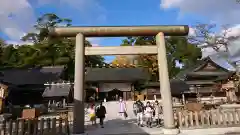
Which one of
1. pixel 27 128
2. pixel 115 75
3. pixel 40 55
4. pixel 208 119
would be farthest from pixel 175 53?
pixel 27 128

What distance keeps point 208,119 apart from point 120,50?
508 centimetres

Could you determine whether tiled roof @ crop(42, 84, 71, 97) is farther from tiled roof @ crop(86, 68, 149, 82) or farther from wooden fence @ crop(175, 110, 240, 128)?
wooden fence @ crop(175, 110, 240, 128)

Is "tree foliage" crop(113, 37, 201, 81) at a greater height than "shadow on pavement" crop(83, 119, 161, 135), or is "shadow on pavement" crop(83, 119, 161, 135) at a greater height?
"tree foliage" crop(113, 37, 201, 81)

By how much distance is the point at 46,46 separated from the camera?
4316cm

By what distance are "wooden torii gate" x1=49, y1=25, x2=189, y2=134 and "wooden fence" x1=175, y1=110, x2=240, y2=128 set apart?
37.4 inches

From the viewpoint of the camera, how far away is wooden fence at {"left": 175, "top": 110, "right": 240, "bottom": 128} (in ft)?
29.4

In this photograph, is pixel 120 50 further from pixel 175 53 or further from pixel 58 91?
pixel 175 53

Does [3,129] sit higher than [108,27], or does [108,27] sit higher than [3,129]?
[108,27]

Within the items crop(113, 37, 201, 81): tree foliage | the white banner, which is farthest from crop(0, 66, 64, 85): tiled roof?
crop(113, 37, 201, 81): tree foliage

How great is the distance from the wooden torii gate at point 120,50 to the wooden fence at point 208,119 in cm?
95

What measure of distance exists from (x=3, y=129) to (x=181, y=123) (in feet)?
24.5

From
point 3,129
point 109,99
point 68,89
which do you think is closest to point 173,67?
point 109,99

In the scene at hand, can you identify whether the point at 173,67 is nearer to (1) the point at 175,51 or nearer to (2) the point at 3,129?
(1) the point at 175,51

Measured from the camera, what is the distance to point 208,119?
9078 millimetres
